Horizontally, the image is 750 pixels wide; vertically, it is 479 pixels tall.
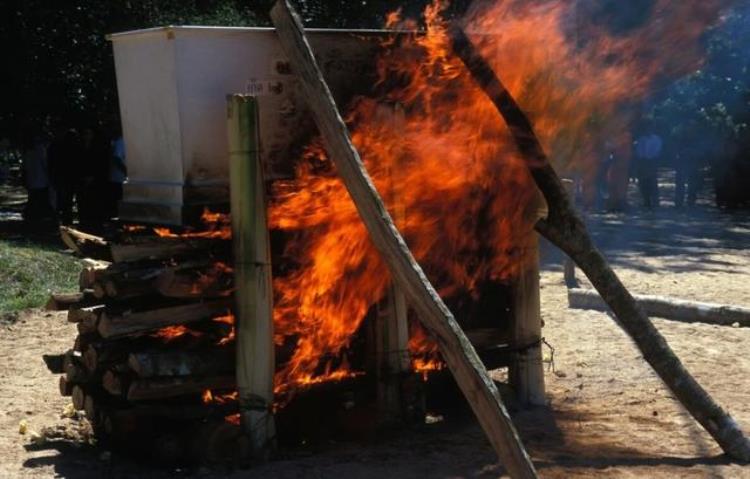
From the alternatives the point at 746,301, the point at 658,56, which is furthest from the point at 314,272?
the point at 746,301

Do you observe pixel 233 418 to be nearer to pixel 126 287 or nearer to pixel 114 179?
pixel 126 287

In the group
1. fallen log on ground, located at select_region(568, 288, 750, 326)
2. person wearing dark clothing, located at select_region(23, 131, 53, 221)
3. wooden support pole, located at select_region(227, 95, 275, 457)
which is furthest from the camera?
person wearing dark clothing, located at select_region(23, 131, 53, 221)

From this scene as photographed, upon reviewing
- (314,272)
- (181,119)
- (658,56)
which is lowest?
(314,272)

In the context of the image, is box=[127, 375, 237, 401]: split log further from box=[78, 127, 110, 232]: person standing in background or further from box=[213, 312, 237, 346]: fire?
box=[78, 127, 110, 232]: person standing in background

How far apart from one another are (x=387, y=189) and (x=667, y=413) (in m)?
2.49

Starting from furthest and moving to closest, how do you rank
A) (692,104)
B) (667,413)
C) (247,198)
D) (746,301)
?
(692,104)
(746,301)
(667,413)
(247,198)

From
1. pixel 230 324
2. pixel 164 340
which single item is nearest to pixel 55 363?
pixel 164 340

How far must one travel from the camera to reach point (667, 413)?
22.2 ft

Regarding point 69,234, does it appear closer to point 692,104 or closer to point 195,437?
point 195,437

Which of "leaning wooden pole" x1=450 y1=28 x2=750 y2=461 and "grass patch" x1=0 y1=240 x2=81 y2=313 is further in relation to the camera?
"grass patch" x1=0 y1=240 x2=81 y2=313

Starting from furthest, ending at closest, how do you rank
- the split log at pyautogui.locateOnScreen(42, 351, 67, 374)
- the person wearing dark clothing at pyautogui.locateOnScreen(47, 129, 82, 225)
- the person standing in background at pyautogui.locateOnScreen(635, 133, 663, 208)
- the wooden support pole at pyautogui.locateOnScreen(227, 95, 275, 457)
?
1. the person standing in background at pyautogui.locateOnScreen(635, 133, 663, 208)
2. the person wearing dark clothing at pyautogui.locateOnScreen(47, 129, 82, 225)
3. the split log at pyautogui.locateOnScreen(42, 351, 67, 374)
4. the wooden support pole at pyautogui.locateOnScreen(227, 95, 275, 457)

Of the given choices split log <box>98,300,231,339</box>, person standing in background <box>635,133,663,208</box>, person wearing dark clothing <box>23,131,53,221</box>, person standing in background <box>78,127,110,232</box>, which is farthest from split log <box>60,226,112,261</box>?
person standing in background <box>635,133,663,208</box>

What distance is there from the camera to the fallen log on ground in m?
9.23

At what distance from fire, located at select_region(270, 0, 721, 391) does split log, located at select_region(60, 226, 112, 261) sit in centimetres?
107
